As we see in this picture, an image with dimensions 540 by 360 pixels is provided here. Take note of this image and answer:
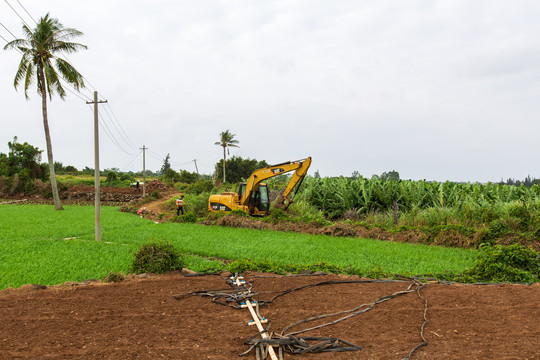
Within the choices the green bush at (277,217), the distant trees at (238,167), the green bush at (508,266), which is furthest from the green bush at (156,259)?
the distant trees at (238,167)

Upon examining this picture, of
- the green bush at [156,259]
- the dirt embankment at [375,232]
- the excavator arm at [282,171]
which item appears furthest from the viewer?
the excavator arm at [282,171]

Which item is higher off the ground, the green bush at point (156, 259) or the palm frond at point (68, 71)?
the palm frond at point (68, 71)

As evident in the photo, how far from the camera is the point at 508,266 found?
7.14 meters

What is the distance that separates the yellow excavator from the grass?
2.44 m

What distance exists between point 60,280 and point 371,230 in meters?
9.17

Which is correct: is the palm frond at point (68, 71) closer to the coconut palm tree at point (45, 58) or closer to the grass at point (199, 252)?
the coconut palm tree at point (45, 58)

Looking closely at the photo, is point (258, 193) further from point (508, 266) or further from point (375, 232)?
point (508, 266)

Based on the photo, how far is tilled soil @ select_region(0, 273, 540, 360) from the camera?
155 inches

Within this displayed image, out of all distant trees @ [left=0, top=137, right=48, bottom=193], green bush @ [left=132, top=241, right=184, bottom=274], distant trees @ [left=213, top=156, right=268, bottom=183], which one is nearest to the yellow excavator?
green bush @ [left=132, top=241, right=184, bottom=274]

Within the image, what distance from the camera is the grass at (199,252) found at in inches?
306

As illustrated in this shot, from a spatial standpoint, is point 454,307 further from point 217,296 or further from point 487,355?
point 217,296

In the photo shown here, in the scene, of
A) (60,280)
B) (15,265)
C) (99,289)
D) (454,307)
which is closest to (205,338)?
(99,289)

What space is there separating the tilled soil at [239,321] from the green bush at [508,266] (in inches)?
28.7

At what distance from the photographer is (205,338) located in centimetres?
427
